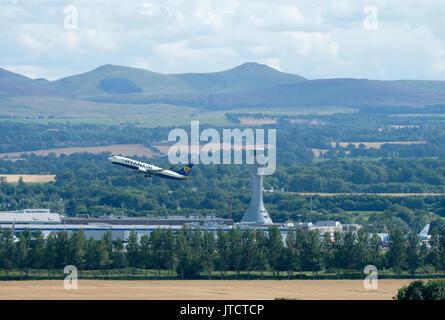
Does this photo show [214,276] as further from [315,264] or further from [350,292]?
[350,292]

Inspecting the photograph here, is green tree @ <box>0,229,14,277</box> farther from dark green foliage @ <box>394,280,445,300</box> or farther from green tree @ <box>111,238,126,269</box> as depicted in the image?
dark green foliage @ <box>394,280,445,300</box>

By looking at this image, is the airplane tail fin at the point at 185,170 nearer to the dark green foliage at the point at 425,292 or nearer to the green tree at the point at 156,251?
the green tree at the point at 156,251

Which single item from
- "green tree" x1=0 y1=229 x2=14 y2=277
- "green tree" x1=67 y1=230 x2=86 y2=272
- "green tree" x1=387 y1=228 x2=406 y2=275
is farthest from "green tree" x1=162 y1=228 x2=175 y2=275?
"green tree" x1=387 y1=228 x2=406 y2=275

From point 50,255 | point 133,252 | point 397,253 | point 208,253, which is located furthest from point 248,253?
point 50,255

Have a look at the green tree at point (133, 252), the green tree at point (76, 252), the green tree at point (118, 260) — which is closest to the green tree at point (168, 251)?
the green tree at point (133, 252)

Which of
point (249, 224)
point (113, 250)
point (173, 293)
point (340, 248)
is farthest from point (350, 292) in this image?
point (249, 224)
